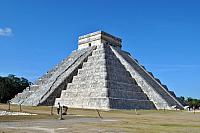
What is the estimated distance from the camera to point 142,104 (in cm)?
4538

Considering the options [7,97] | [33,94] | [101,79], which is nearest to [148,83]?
[101,79]

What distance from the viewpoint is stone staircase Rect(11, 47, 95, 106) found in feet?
155

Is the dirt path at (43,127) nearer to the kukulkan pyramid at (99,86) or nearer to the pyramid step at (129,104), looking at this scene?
the kukulkan pyramid at (99,86)

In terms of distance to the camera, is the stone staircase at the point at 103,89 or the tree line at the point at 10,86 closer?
the stone staircase at the point at 103,89

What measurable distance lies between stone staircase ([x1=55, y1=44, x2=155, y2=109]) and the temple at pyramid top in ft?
27.3

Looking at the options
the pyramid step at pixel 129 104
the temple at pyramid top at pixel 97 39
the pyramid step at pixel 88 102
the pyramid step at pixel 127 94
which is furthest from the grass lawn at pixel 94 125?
the temple at pyramid top at pixel 97 39

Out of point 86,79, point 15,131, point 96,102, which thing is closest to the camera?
point 15,131

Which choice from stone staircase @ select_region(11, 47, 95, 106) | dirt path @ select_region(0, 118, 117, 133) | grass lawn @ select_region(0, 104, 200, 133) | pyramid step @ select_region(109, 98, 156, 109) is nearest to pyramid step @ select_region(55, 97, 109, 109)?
pyramid step @ select_region(109, 98, 156, 109)

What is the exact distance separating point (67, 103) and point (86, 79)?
5398 mm

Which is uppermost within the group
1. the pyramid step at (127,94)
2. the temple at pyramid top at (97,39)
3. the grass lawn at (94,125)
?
the temple at pyramid top at (97,39)

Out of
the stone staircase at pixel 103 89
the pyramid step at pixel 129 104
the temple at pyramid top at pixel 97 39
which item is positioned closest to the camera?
the pyramid step at pixel 129 104

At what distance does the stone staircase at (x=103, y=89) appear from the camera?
42.1 m

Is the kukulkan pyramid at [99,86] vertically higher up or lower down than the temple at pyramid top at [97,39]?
lower down

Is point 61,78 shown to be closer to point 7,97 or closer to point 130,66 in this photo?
point 130,66
